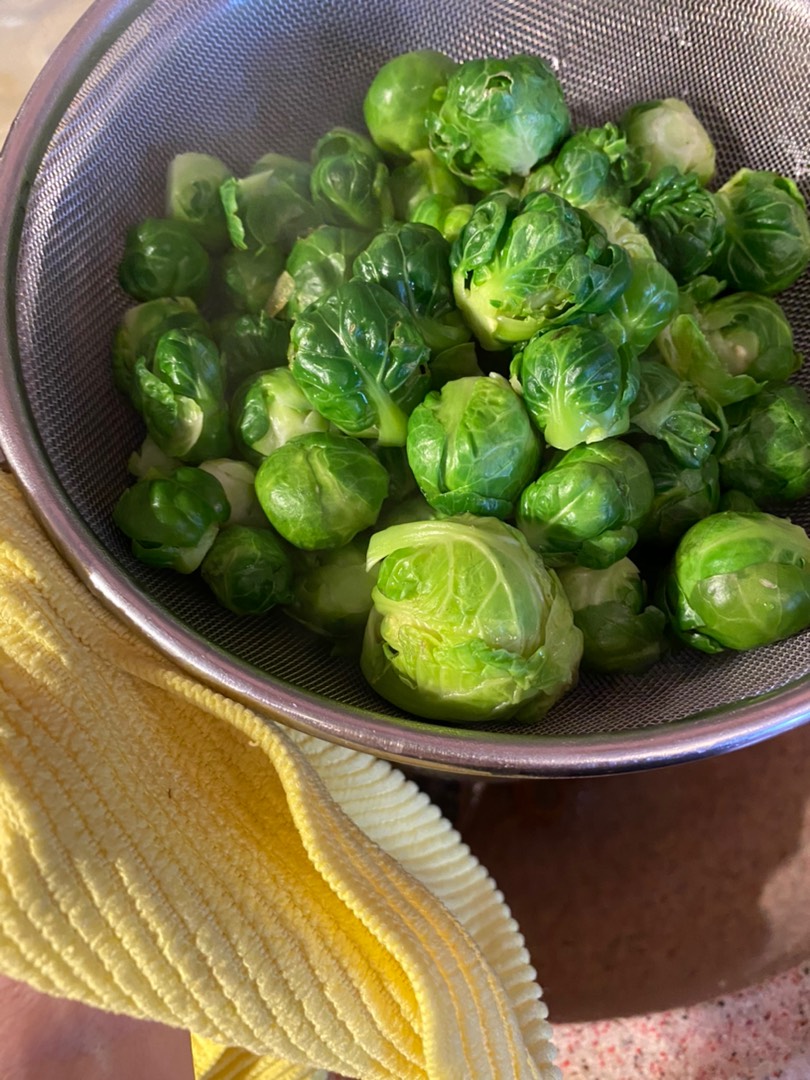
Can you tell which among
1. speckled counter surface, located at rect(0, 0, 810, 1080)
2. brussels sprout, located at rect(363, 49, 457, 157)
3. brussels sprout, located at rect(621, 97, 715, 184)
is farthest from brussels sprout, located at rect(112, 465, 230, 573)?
brussels sprout, located at rect(621, 97, 715, 184)

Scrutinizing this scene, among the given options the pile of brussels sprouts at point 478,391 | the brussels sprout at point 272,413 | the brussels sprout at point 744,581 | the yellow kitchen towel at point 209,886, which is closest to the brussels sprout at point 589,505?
the pile of brussels sprouts at point 478,391

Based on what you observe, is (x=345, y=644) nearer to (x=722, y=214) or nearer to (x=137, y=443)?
(x=137, y=443)

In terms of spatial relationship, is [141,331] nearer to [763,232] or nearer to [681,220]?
[681,220]

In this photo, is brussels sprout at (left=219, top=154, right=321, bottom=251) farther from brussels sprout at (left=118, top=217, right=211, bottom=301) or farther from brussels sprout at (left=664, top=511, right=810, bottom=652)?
brussels sprout at (left=664, top=511, right=810, bottom=652)

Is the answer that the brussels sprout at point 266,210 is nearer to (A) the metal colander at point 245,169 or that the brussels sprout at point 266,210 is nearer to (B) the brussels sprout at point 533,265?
(A) the metal colander at point 245,169

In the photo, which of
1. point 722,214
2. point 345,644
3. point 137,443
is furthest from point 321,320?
point 722,214

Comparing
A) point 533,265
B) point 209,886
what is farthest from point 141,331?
point 209,886

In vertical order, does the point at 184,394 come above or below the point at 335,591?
above
